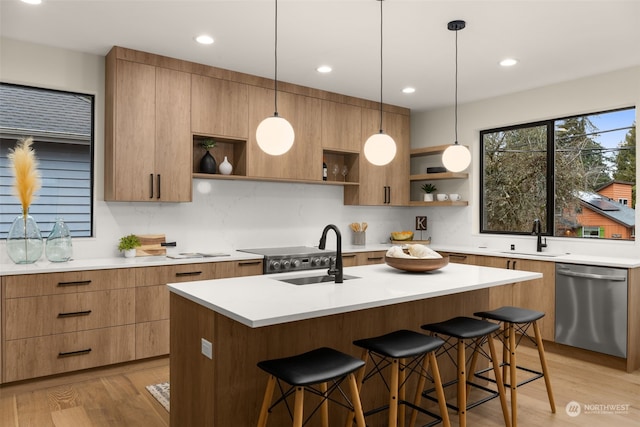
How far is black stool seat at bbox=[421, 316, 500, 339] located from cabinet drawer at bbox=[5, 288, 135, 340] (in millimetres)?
2424

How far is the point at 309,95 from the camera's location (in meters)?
5.16

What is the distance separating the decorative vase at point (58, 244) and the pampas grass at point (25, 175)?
0.25 m

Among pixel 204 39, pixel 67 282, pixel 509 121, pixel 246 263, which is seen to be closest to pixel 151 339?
pixel 67 282

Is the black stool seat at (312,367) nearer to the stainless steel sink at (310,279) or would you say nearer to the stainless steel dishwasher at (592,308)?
the stainless steel sink at (310,279)

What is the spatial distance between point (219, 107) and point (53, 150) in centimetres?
150

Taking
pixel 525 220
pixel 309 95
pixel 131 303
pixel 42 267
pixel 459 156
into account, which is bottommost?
pixel 131 303

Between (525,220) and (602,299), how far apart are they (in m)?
1.49

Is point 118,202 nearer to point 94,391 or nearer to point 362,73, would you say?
point 94,391

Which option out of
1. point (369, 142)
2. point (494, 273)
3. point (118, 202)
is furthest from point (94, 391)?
point (494, 273)

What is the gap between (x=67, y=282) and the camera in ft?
11.5

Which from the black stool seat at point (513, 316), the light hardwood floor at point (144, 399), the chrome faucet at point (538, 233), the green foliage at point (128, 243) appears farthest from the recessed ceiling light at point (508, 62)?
the green foliage at point (128, 243)

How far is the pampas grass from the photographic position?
365 centimetres

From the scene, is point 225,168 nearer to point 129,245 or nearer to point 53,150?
point 129,245

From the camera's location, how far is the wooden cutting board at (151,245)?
13.9 feet
